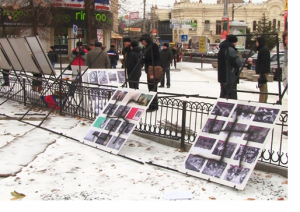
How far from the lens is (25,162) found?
561cm

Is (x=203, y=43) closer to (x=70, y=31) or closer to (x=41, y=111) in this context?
(x=70, y=31)

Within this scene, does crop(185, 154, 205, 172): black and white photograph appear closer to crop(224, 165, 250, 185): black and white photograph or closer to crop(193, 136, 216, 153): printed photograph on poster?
crop(193, 136, 216, 153): printed photograph on poster

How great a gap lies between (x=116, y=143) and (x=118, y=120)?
0.44 meters

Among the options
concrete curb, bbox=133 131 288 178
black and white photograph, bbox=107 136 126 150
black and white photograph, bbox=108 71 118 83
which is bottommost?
concrete curb, bbox=133 131 288 178

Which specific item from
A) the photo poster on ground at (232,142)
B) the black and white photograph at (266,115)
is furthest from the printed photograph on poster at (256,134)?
the black and white photograph at (266,115)

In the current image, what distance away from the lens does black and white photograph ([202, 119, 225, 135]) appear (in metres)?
5.07

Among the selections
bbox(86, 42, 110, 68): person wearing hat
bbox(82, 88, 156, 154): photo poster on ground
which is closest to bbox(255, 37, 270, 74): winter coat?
bbox(82, 88, 156, 154): photo poster on ground

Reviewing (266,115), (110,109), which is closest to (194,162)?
(266,115)

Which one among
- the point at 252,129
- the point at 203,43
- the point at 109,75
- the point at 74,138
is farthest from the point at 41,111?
the point at 203,43

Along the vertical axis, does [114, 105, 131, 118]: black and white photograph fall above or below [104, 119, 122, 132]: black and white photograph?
above

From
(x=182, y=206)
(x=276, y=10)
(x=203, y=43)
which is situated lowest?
(x=182, y=206)

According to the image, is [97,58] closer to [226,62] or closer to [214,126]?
[226,62]

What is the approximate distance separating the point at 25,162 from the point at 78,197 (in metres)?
1.60

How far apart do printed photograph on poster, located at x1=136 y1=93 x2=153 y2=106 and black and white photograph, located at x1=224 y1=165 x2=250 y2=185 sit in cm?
203
